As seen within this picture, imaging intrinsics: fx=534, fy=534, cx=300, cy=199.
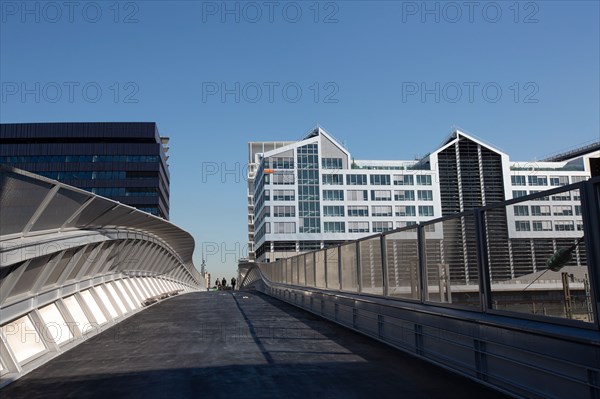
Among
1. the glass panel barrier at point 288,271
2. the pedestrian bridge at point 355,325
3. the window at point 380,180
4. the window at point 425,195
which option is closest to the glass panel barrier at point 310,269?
the pedestrian bridge at point 355,325

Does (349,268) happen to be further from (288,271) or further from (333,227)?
(333,227)

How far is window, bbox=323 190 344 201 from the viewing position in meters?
86.4

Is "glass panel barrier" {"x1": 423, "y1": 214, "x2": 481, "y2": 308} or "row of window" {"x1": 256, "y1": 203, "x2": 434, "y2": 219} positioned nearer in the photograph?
"glass panel barrier" {"x1": 423, "y1": 214, "x2": 481, "y2": 308}

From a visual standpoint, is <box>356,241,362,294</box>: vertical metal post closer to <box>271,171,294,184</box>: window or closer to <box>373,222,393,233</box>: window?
<box>373,222,393,233</box>: window

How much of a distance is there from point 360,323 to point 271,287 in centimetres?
2221

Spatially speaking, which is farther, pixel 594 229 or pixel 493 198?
pixel 493 198

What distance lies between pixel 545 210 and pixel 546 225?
193 mm

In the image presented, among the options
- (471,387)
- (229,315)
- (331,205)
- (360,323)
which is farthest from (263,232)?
(471,387)

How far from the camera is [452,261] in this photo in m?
8.94

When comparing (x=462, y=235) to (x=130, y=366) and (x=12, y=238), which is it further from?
(x=12, y=238)

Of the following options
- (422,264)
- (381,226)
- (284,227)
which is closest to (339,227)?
(381,226)

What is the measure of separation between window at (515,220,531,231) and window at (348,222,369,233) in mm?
78948

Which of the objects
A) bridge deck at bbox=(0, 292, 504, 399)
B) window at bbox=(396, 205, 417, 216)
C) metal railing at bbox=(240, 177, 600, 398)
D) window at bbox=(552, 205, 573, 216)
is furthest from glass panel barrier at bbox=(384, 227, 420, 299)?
window at bbox=(396, 205, 417, 216)

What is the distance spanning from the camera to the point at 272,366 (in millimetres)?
8977
